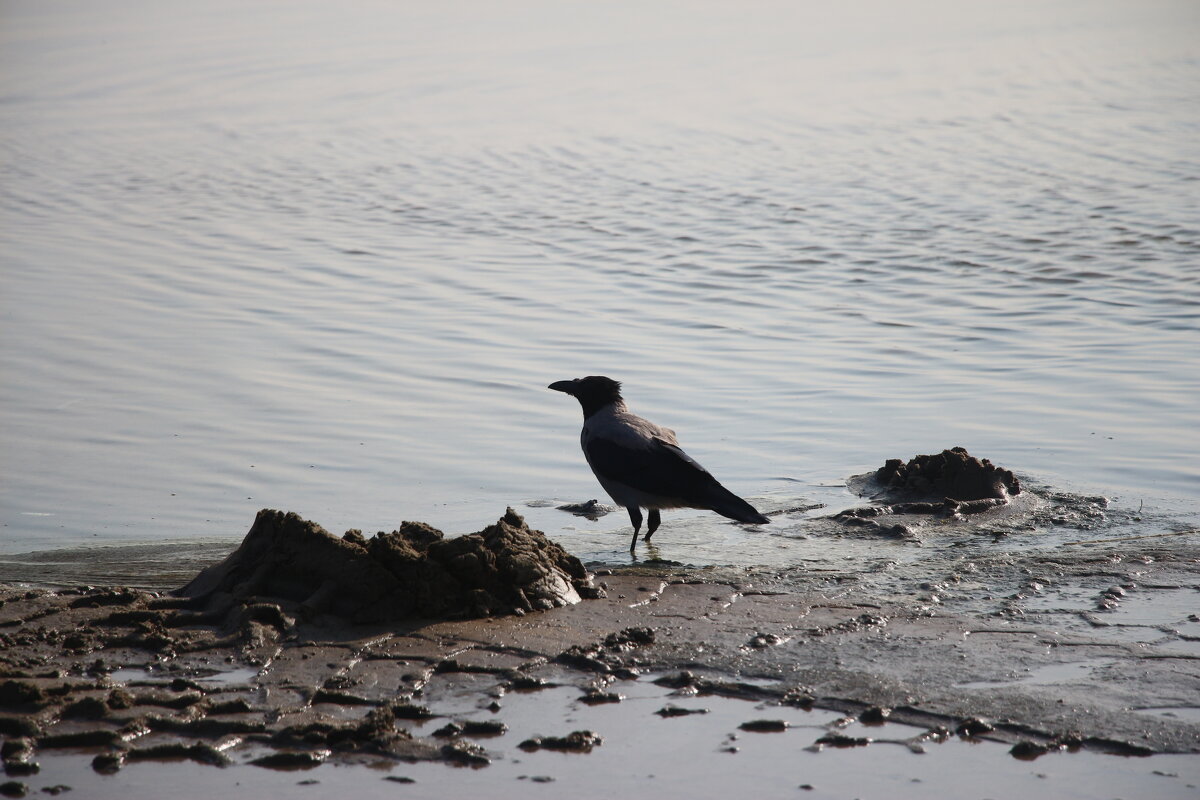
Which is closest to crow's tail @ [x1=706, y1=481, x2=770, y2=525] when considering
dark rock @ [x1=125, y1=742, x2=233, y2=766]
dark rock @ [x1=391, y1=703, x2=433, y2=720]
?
dark rock @ [x1=391, y1=703, x2=433, y2=720]

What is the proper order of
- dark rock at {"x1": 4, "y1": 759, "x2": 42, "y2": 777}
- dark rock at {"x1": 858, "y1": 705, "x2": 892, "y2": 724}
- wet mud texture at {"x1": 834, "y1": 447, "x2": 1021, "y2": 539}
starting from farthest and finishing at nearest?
wet mud texture at {"x1": 834, "y1": 447, "x2": 1021, "y2": 539}, dark rock at {"x1": 858, "y1": 705, "x2": 892, "y2": 724}, dark rock at {"x1": 4, "y1": 759, "x2": 42, "y2": 777}

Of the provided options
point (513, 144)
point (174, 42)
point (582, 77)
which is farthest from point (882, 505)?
point (174, 42)

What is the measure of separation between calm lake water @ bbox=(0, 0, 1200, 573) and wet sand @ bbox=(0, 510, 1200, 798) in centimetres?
144

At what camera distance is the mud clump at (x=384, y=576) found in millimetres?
5836

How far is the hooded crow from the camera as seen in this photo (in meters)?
7.56

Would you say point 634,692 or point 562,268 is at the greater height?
point 562,268

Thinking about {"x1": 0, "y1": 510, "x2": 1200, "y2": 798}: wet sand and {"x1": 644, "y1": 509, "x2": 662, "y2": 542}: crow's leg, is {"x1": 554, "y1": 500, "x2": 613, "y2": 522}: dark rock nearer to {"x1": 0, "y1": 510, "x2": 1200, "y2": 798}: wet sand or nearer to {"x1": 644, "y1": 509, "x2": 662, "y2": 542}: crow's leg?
{"x1": 644, "y1": 509, "x2": 662, "y2": 542}: crow's leg

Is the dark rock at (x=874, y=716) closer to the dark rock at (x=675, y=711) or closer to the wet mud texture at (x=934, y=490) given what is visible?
the dark rock at (x=675, y=711)

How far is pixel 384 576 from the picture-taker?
5859 millimetres

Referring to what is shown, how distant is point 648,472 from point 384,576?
2.27m

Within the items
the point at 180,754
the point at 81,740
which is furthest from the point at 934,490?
the point at 81,740

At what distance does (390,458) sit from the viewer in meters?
9.21

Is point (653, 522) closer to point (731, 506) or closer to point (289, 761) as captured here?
point (731, 506)

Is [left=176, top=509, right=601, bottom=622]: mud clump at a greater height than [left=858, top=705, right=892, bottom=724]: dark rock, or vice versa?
[left=176, top=509, right=601, bottom=622]: mud clump
